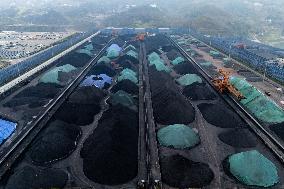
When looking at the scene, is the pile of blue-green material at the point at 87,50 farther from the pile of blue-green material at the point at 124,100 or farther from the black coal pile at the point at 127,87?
the pile of blue-green material at the point at 124,100

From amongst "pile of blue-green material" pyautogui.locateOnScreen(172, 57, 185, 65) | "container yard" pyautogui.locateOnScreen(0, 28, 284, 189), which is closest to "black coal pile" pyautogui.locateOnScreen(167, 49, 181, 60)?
"pile of blue-green material" pyautogui.locateOnScreen(172, 57, 185, 65)

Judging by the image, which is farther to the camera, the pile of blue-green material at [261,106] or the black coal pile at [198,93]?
the black coal pile at [198,93]

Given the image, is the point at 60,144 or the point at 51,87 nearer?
the point at 60,144

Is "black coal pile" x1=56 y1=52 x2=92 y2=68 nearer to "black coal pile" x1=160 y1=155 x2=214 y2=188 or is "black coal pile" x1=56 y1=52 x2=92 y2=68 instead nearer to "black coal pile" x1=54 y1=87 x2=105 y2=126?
"black coal pile" x1=54 y1=87 x2=105 y2=126

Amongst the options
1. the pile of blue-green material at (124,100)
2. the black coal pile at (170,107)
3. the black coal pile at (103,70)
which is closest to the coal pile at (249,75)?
the black coal pile at (170,107)

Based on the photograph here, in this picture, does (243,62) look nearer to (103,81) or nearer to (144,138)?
(103,81)

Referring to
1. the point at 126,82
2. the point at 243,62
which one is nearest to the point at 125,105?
the point at 126,82

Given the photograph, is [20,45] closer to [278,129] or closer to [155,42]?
[155,42]
